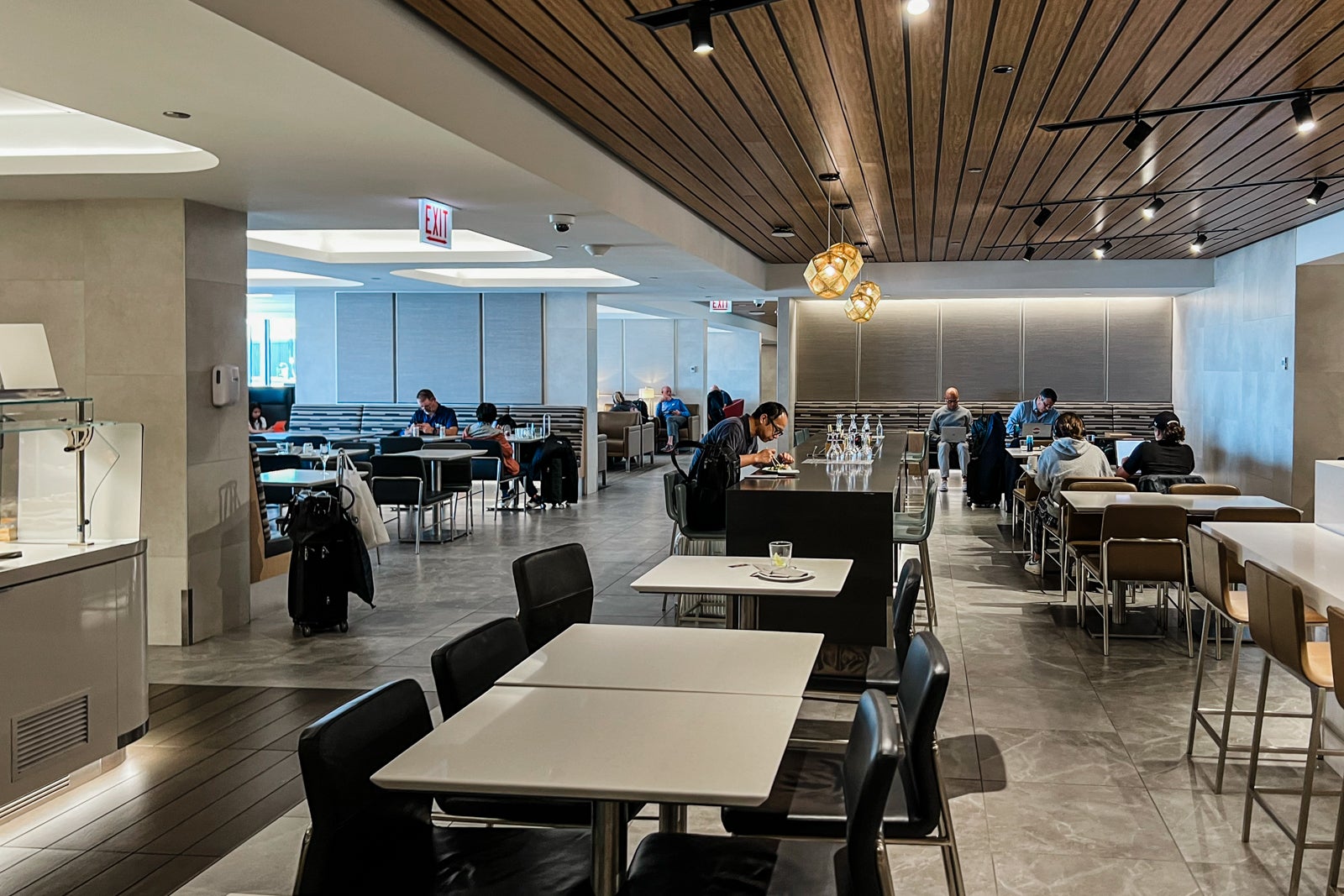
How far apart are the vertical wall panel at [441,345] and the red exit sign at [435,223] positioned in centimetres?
859

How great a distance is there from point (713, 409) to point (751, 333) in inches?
374

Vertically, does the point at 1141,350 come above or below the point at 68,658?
above

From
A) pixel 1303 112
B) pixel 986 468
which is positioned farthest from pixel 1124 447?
pixel 1303 112

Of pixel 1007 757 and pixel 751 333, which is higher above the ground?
pixel 751 333

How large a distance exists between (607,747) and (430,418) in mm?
11310

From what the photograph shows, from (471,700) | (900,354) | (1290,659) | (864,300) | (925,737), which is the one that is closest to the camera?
(925,737)

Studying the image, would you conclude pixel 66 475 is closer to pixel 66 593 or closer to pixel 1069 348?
pixel 66 593

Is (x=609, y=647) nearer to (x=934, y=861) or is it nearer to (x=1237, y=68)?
(x=934, y=861)

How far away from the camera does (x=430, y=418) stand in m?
13.2

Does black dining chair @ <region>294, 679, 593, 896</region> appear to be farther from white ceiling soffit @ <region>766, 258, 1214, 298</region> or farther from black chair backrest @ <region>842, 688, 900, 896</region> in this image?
white ceiling soffit @ <region>766, 258, 1214, 298</region>

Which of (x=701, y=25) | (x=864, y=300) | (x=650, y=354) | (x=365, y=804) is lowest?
(x=365, y=804)

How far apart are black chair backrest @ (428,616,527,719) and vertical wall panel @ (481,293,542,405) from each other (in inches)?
488

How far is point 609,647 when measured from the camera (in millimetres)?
3258

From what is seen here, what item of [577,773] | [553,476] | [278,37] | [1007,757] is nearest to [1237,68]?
[1007,757]
